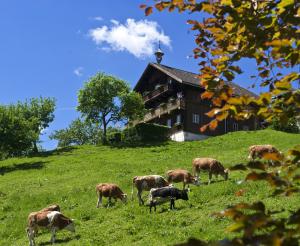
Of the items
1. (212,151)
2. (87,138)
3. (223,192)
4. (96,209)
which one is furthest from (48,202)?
(87,138)

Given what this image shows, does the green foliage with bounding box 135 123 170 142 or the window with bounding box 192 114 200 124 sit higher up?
the window with bounding box 192 114 200 124

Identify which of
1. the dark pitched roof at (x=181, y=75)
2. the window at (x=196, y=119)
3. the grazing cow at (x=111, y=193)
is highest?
the dark pitched roof at (x=181, y=75)

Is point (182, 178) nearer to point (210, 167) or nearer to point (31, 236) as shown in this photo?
point (210, 167)

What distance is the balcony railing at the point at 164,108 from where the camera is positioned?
69.2 m

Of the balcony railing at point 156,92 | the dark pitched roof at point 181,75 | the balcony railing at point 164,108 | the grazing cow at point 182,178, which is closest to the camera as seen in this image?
the grazing cow at point 182,178

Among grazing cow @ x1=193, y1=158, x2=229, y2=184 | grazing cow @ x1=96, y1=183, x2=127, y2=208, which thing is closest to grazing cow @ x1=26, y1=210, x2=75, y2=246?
grazing cow @ x1=96, y1=183, x2=127, y2=208

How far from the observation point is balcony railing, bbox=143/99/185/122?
69.2 metres

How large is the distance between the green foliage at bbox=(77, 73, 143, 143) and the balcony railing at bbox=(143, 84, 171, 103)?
15.7 ft

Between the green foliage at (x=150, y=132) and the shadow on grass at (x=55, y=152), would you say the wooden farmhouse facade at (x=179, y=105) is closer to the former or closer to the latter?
the green foliage at (x=150, y=132)

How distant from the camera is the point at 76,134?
120 metres

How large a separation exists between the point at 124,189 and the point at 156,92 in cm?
4380

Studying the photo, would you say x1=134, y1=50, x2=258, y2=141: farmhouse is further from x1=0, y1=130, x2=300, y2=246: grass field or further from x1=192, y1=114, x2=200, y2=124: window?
x1=0, y1=130, x2=300, y2=246: grass field

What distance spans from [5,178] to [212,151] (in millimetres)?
18291

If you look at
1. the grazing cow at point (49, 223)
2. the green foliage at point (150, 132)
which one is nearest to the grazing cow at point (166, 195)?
the grazing cow at point (49, 223)
